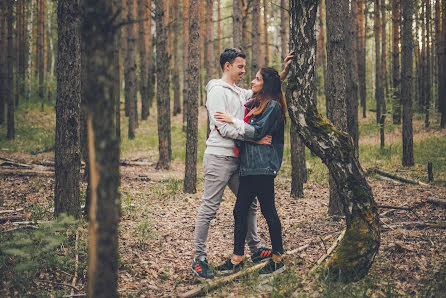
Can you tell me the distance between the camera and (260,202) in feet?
13.2

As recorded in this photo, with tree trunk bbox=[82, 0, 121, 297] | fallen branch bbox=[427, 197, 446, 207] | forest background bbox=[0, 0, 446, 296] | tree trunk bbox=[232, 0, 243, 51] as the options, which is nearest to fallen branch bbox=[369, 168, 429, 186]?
forest background bbox=[0, 0, 446, 296]

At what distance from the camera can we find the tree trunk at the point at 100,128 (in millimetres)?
2215

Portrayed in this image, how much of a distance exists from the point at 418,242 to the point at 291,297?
228 centimetres

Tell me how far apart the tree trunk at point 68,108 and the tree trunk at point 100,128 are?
3.21 meters

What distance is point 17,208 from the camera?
A: 6.20m

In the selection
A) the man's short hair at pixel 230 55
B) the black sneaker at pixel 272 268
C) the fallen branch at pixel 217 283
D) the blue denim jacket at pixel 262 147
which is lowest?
the fallen branch at pixel 217 283

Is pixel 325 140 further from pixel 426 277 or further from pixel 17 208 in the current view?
pixel 17 208

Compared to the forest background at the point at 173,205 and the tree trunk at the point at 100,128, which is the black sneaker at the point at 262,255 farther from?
the tree trunk at the point at 100,128

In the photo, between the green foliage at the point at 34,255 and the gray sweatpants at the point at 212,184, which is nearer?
the green foliage at the point at 34,255

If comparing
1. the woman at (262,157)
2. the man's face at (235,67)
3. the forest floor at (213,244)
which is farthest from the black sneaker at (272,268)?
the man's face at (235,67)

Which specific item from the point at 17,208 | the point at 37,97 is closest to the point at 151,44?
the point at 37,97

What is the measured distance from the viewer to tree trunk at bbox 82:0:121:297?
7.27ft

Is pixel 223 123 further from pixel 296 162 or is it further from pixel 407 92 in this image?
pixel 407 92

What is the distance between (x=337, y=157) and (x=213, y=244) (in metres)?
2.49
